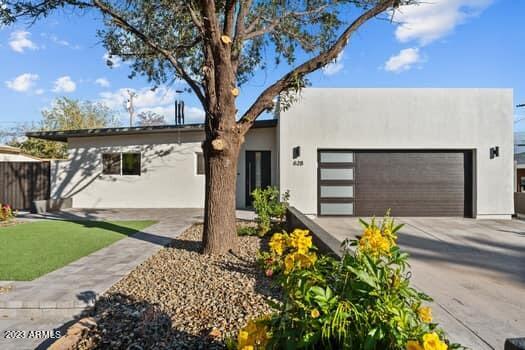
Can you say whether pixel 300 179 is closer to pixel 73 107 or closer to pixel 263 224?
pixel 263 224

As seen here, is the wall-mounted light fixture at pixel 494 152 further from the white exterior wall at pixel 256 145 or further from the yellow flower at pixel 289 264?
the yellow flower at pixel 289 264

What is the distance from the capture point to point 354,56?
23.0ft

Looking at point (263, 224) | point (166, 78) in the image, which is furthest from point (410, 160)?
point (166, 78)

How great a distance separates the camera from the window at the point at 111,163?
12398mm

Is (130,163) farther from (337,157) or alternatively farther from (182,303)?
(182,303)

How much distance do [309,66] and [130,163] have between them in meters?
9.80

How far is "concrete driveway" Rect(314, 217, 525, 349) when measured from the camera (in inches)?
119

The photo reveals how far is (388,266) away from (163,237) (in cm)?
598

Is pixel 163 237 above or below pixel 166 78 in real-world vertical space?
below

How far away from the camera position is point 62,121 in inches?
955

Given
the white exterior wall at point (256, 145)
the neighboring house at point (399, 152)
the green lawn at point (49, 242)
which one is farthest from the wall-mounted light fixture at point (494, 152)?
the green lawn at point (49, 242)

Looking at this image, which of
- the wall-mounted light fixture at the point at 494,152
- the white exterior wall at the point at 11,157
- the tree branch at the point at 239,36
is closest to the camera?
the tree branch at the point at 239,36

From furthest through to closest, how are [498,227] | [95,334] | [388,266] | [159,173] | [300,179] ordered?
[159,173], [300,179], [498,227], [95,334], [388,266]

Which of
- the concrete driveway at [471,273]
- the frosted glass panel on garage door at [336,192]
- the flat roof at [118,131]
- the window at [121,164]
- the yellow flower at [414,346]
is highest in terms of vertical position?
the flat roof at [118,131]
